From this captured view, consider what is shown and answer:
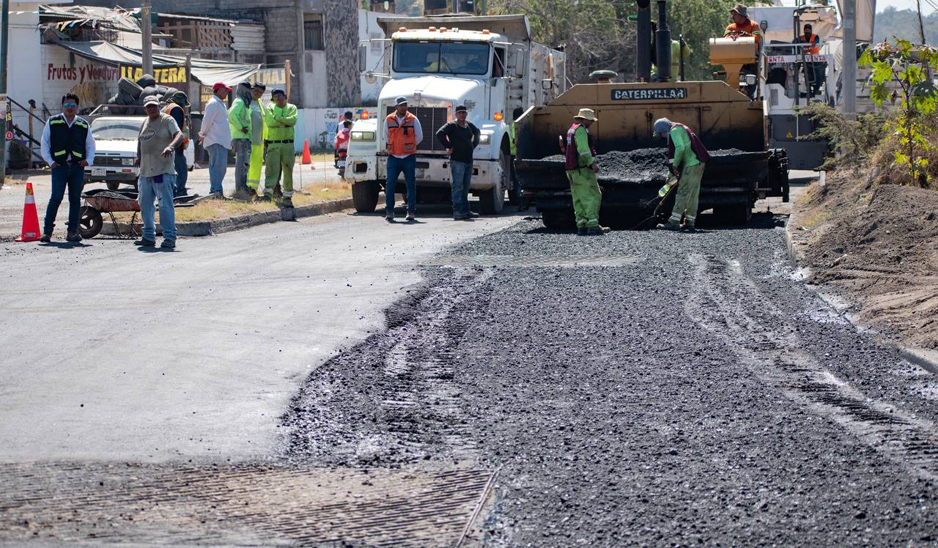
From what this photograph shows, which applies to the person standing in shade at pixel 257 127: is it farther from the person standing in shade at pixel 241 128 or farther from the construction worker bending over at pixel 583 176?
the construction worker bending over at pixel 583 176

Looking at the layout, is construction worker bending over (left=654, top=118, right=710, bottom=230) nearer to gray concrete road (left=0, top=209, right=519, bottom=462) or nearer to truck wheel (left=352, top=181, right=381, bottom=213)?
gray concrete road (left=0, top=209, right=519, bottom=462)

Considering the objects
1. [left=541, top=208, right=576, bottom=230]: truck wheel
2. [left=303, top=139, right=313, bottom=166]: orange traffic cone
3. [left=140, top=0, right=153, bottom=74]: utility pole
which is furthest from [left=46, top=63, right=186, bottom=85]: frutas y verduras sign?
[left=541, top=208, right=576, bottom=230]: truck wheel

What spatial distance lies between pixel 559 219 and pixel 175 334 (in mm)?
8494

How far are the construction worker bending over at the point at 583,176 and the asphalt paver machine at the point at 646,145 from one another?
0.51 m

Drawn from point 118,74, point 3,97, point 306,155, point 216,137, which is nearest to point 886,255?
point 216,137

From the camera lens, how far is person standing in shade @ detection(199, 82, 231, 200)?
18.7 metres

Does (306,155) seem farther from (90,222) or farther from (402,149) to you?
(90,222)

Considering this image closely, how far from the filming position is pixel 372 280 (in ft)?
38.0

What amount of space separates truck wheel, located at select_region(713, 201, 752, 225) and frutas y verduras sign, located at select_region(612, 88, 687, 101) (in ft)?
5.89

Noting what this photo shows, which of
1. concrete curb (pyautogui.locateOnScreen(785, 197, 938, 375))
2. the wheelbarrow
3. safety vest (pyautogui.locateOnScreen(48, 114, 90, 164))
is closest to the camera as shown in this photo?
concrete curb (pyautogui.locateOnScreen(785, 197, 938, 375))

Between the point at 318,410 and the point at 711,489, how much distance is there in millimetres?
2401

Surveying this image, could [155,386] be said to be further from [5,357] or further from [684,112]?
[684,112]

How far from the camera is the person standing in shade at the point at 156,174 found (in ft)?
46.6

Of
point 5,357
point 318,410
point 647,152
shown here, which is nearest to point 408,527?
point 318,410
